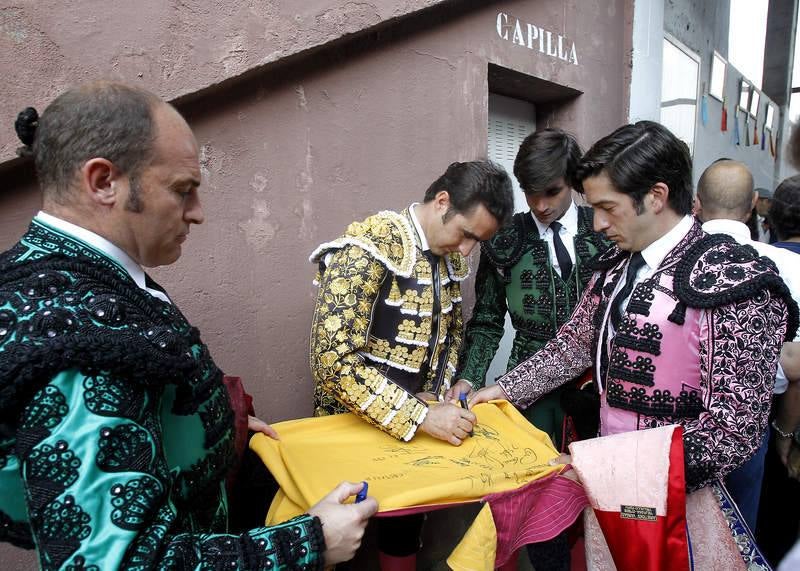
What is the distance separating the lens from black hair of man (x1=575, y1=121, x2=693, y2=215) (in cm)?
175

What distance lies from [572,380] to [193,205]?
5.70 feet

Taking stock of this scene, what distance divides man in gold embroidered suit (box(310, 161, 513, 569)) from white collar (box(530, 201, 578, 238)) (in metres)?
0.56

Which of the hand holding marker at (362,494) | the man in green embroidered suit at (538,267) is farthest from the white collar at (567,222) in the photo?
the hand holding marker at (362,494)

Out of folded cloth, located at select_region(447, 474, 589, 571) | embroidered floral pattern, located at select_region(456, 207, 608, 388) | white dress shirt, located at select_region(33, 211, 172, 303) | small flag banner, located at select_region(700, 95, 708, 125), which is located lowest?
folded cloth, located at select_region(447, 474, 589, 571)

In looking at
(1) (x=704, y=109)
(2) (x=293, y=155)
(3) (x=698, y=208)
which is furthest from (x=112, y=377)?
(1) (x=704, y=109)

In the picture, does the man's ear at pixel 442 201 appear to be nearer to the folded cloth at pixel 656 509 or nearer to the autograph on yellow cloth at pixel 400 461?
the autograph on yellow cloth at pixel 400 461

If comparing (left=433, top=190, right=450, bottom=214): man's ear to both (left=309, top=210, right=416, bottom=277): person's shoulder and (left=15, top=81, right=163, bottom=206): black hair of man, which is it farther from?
(left=15, top=81, right=163, bottom=206): black hair of man

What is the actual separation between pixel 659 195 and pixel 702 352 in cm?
50

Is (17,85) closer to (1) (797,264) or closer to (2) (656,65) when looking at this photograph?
(1) (797,264)

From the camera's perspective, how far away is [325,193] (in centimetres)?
288

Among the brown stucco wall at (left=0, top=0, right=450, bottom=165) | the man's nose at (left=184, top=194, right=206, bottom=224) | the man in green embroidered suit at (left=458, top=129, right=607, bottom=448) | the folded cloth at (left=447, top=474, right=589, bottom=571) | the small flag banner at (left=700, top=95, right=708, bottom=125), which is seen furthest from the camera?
the small flag banner at (left=700, top=95, right=708, bottom=125)

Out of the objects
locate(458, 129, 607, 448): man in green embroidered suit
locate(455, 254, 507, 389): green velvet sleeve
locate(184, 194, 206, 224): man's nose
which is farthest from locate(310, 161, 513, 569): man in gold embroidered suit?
locate(184, 194, 206, 224): man's nose

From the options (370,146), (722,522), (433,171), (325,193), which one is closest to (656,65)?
(433,171)

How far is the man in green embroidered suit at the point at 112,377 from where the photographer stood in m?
0.86
